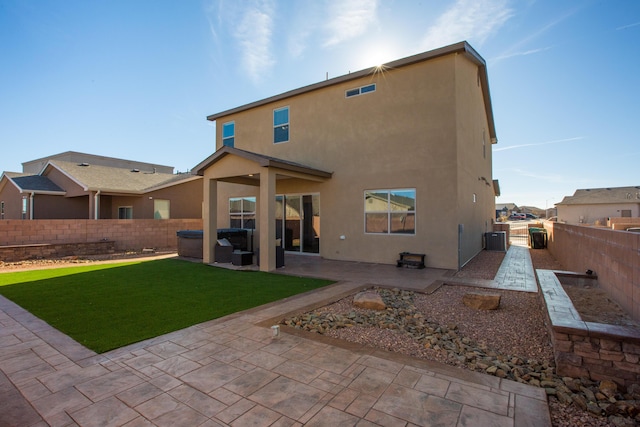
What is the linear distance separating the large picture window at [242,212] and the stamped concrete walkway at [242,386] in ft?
31.2

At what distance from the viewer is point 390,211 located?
10273 millimetres

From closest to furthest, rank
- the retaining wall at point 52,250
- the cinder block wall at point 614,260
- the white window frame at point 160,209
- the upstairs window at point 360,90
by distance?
the cinder block wall at point 614,260
the upstairs window at point 360,90
the retaining wall at point 52,250
the white window frame at point 160,209

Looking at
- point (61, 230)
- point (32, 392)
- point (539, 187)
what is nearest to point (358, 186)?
point (32, 392)

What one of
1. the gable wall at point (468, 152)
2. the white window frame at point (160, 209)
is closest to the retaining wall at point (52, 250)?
the white window frame at point (160, 209)

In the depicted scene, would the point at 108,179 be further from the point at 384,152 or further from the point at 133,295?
the point at 384,152

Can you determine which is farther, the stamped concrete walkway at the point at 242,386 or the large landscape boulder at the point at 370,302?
the large landscape boulder at the point at 370,302

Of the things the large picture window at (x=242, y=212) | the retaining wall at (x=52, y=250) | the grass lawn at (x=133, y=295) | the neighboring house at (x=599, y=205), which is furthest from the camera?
the neighboring house at (x=599, y=205)

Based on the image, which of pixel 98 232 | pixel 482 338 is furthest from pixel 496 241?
pixel 98 232

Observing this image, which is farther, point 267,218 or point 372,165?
point 372,165

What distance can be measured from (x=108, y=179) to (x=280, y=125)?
12013mm

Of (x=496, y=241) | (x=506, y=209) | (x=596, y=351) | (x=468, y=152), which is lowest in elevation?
(x=596, y=351)

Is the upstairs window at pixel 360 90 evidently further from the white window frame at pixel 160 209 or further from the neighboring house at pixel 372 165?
the white window frame at pixel 160 209

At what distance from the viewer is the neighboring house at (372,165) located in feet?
30.6

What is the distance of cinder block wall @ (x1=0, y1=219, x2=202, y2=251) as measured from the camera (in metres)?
11.9
